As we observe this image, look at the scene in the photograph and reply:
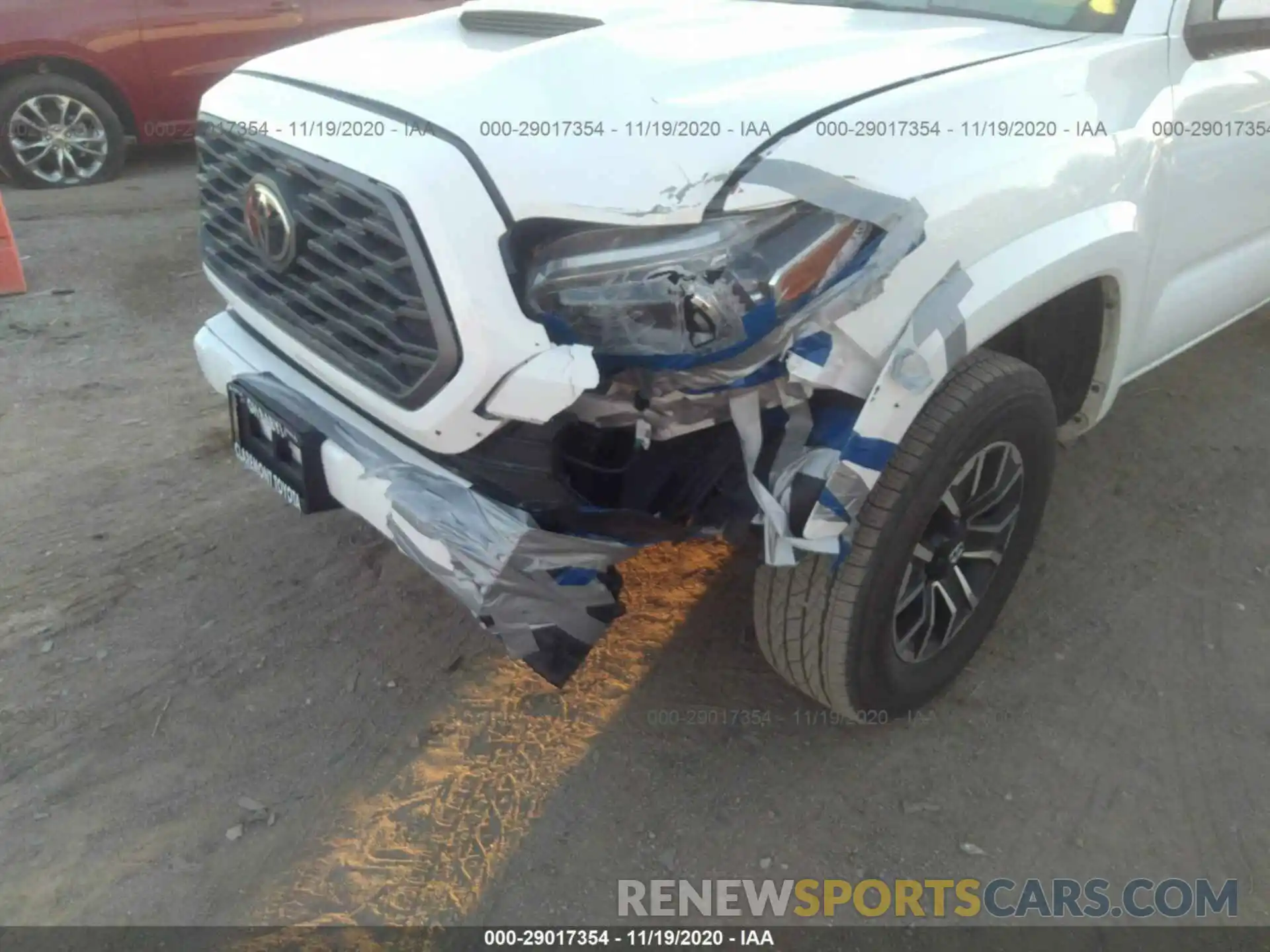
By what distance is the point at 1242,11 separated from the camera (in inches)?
99.2

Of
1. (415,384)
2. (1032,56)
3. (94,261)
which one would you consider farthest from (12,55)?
(1032,56)

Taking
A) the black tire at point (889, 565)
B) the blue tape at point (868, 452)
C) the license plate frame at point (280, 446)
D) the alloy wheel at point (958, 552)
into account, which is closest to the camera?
the blue tape at point (868, 452)

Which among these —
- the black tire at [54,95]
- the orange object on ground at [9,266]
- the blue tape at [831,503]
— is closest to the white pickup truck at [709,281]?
the blue tape at [831,503]

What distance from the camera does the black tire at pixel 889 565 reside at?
2008 mm

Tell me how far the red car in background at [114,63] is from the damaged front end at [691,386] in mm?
5817

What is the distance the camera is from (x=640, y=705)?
254 centimetres

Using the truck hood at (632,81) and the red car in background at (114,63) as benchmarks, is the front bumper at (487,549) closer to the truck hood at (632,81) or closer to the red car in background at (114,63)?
the truck hood at (632,81)

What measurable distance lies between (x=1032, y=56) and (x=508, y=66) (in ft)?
3.73

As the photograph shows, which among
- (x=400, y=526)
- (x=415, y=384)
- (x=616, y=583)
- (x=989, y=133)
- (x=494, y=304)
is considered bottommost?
(x=616, y=583)

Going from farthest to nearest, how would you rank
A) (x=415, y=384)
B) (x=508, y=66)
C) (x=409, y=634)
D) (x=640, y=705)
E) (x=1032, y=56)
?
(x=409, y=634) < (x=640, y=705) < (x=1032, y=56) < (x=508, y=66) < (x=415, y=384)

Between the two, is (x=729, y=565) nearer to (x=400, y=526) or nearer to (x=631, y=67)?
(x=400, y=526)

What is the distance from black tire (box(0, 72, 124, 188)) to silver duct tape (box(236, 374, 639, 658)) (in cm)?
595

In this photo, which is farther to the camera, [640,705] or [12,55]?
[12,55]

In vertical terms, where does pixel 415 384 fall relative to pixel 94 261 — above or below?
above
